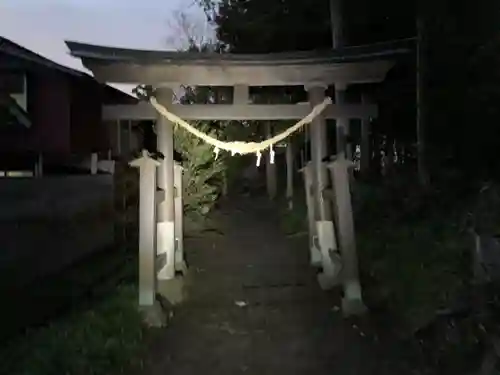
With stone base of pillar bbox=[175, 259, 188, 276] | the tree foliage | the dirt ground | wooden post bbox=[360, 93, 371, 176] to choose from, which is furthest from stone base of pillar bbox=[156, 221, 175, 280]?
wooden post bbox=[360, 93, 371, 176]

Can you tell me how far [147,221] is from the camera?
325 inches

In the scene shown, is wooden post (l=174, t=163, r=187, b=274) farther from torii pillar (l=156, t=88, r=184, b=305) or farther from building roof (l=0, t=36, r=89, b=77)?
building roof (l=0, t=36, r=89, b=77)

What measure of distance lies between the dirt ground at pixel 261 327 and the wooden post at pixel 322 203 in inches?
12.4

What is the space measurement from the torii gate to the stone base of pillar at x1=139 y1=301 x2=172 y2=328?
0.26ft

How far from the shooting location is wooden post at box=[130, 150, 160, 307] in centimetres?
817

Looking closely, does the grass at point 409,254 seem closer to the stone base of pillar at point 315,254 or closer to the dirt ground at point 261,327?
the dirt ground at point 261,327

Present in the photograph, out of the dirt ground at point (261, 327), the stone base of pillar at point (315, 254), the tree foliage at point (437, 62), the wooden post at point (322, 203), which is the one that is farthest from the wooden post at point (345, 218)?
the stone base of pillar at point (315, 254)

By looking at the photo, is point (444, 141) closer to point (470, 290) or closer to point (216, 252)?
point (470, 290)

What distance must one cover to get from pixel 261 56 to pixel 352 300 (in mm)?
3356

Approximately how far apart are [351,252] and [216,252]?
234 inches

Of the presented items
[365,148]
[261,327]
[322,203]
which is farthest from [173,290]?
[365,148]

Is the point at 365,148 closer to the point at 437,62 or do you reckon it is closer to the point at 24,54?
the point at 437,62

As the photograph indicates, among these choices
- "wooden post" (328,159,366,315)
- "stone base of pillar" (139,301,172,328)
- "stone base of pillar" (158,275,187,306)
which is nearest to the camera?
"stone base of pillar" (139,301,172,328)

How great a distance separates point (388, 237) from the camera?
955 cm
